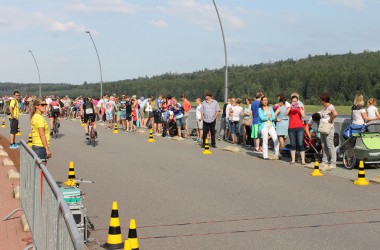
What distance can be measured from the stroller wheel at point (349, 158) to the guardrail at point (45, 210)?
7.90 meters

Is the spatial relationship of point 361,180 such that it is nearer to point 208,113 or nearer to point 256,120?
point 256,120

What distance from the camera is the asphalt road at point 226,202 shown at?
7347mm

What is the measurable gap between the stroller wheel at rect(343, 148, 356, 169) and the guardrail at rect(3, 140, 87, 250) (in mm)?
7903

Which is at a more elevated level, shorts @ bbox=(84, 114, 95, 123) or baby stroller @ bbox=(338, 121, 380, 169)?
shorts @ bbox=(84, 114, 95, 123)

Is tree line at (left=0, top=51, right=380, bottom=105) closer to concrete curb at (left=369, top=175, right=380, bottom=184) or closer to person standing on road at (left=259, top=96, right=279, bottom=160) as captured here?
person standing on road at (left=259, top=96, right=279, bottom=160)

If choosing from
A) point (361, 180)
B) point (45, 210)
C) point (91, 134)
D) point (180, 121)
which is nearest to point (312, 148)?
point (361, 180)

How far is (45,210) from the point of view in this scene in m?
5.79

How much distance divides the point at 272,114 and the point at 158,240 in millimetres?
9677

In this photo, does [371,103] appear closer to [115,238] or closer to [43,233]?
[115,238]

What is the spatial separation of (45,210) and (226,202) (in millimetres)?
4510

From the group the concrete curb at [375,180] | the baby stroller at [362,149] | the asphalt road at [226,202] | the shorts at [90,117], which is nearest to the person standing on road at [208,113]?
the asphalt road at [226,202]

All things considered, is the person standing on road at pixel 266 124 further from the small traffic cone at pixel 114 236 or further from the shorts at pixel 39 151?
the small traffic cone at pixel 114 236

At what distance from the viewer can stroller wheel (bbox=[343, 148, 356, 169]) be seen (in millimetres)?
13516

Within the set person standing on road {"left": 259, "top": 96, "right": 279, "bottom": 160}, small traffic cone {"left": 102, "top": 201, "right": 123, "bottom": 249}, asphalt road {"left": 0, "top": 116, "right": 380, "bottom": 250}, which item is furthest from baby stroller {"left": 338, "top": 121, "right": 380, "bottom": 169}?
small traffic cone {"left": 102, "top": 201, "right": 123, "bottom": 249}
